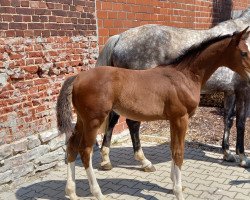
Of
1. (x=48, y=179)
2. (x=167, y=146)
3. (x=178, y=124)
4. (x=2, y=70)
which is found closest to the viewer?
(x=178, y=124)

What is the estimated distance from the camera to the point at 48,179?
470cm

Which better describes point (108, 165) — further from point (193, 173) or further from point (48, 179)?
point (193, 173)

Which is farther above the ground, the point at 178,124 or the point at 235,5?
the point at 235,5

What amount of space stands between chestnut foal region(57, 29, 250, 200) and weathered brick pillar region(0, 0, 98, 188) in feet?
3.24

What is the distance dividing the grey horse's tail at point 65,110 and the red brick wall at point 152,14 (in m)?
2.38

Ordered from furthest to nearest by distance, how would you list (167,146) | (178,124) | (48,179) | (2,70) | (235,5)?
(235,5) → (167,146) → (48,179) → (2,70) → (178,124)

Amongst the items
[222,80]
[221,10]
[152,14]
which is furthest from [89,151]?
[221,10]

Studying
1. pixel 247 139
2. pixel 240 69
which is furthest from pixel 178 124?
pixel 247 139

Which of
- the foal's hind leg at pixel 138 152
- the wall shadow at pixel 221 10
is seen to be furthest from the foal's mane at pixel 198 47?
the wall shadow at pixel 221 10

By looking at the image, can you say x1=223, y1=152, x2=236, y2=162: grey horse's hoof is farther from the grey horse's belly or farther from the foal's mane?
the foal's mane

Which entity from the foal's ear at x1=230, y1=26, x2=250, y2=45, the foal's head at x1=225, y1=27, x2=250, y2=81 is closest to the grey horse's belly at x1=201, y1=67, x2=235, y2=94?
the foal's head at x1=225, y1=27, x2=250, y2=81

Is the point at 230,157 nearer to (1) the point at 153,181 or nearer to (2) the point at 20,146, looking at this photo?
(1) the point at 153,181

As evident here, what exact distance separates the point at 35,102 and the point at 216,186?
9.29ft

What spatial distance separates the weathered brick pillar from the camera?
4.29m
